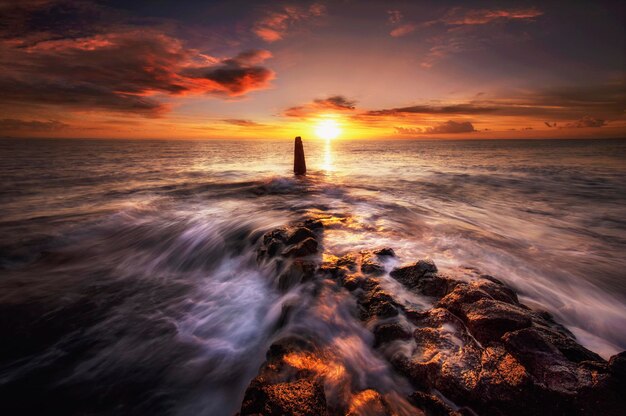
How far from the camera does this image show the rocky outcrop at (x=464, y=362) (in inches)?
95.2

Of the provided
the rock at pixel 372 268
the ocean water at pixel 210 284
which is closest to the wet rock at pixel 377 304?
the ocean water at pixel 210 284

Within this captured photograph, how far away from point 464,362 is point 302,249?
353 centimetres

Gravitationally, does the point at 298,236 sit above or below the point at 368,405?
above

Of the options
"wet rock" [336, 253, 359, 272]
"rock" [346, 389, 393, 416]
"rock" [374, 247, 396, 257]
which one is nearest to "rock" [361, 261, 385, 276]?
"wet rock" [336, 253, 359, 272]

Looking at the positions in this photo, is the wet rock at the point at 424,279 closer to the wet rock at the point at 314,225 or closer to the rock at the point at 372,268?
the rock at the point at 372,268

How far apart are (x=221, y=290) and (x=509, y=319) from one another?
4.94m

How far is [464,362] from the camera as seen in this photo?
293 cm

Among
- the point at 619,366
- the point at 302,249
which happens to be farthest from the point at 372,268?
the point at 619,366

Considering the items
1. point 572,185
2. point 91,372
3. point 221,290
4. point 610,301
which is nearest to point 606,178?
point 572,185

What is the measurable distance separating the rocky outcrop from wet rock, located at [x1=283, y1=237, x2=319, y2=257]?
5.52ft

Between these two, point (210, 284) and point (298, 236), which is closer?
point (210, 284)

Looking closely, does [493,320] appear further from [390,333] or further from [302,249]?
[302,249]

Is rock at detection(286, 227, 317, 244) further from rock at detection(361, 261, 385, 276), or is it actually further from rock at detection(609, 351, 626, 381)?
rock at detection(609, 351, 626, 381)

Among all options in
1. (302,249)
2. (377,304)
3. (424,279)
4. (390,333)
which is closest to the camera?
(390,333)
